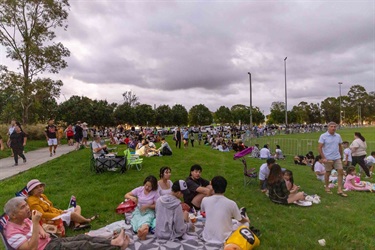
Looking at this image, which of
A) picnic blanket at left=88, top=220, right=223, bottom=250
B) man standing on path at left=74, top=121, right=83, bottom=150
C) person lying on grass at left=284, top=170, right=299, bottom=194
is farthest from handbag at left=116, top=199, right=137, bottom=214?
man standing on path at left=74, top=121, right=83, bottom=150

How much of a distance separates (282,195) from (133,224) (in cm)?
361

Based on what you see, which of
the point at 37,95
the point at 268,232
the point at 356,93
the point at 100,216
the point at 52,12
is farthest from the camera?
the point at 356,93

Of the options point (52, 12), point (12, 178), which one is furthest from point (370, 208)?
point (52, 12)

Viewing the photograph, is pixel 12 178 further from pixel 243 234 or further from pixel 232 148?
pixel 232 148

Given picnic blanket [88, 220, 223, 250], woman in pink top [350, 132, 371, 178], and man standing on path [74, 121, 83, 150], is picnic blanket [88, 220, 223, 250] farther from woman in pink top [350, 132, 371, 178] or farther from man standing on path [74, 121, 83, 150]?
man standing on path [74, 121, 83, 150]

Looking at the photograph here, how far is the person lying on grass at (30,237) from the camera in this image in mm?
3160

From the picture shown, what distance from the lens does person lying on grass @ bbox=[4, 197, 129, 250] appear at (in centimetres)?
316

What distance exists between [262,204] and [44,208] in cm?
462

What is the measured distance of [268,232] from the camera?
15.3 feet

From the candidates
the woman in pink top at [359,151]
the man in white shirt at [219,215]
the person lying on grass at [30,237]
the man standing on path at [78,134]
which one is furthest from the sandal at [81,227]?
the man standing on path at [78,134]

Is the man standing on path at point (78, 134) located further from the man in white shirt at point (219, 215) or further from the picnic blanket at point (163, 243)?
the man in white shirt at point (219, 215)

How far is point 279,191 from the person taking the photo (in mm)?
6430

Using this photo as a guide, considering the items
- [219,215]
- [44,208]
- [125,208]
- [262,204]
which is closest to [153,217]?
[125,208]

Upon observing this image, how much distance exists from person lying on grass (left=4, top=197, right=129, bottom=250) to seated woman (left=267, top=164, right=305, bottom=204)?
13.2 feet
